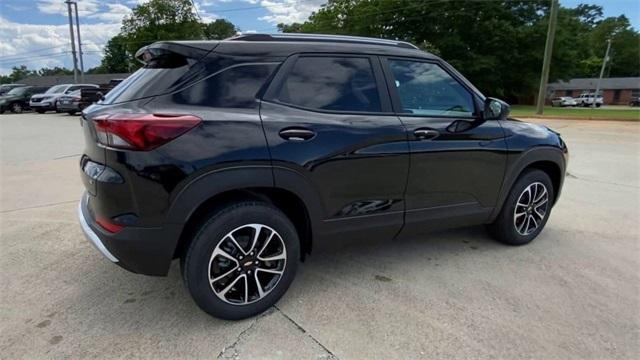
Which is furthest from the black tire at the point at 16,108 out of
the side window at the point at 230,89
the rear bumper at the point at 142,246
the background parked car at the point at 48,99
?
the side window at the point at 230,89

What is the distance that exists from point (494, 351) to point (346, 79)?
1997 millimetres

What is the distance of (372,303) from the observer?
2.88 meters

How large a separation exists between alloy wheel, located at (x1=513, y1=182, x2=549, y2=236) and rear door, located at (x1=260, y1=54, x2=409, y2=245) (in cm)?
144

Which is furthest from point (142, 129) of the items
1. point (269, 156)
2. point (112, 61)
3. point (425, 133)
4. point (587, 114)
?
point (112, 61)

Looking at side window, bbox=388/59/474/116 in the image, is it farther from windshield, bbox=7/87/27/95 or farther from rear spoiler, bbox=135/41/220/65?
windshield, bbox=7/87/27/95

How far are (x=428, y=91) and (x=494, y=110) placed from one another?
0.64m

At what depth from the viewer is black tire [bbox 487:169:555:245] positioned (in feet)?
12.3

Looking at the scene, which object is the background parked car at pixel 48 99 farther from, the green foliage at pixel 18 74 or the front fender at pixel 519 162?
the green foliage at pixel 18 74

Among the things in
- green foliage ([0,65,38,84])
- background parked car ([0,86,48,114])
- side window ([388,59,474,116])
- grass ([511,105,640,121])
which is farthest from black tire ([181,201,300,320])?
green foliage ([0,65,38,84])

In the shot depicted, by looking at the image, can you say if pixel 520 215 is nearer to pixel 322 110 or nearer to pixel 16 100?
pixel 322 110

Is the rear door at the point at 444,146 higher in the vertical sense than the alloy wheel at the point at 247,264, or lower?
higher

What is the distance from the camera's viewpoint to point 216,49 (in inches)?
100

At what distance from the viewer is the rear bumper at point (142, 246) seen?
7.63ft

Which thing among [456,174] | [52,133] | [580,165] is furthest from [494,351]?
[52,133]
